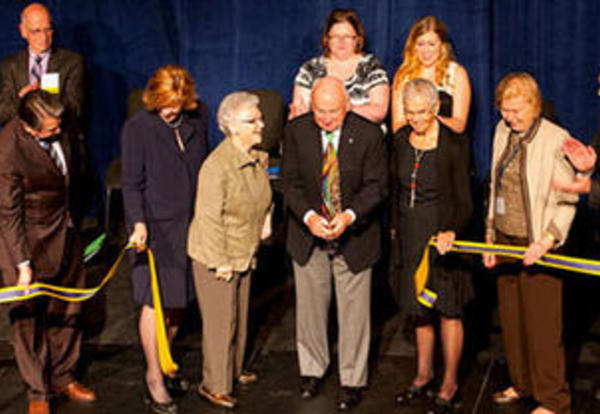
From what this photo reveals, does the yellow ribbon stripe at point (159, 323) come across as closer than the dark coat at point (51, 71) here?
Yes

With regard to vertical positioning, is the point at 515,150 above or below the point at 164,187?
above

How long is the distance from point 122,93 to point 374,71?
3.45 meters

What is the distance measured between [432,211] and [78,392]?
2130mm

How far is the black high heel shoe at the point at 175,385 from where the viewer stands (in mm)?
4746

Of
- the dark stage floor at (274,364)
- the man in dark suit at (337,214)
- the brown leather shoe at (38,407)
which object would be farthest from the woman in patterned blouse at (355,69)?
the brown leather shoe at (38,407)

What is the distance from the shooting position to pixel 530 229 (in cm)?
411

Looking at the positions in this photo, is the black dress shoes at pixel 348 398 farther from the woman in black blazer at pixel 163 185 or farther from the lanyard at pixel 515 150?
the lanyard at pixel 515 150

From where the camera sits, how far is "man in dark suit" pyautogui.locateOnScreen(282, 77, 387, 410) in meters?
4.30

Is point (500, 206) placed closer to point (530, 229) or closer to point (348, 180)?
point (530, 229)

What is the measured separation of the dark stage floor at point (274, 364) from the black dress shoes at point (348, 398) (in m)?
0.04

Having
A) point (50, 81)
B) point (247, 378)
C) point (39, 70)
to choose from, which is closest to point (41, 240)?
point (247, 378)

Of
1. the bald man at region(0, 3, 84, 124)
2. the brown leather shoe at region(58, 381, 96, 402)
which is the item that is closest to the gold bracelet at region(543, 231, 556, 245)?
the brown leather shoe at region(58, 381, 96, 402)

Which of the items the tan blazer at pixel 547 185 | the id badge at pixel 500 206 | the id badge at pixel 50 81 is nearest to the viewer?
the tan blazer at pixel 547 185

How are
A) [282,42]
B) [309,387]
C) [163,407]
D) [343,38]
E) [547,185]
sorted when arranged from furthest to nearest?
[282,42] → [343,38] → [309,387] → [163,407] → [547,185]
